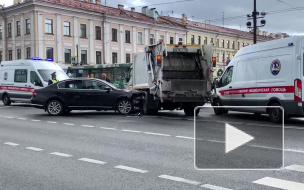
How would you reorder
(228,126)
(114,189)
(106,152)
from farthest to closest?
(106,152)
(114,189)
(228,126)

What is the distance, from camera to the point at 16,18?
1975 inches

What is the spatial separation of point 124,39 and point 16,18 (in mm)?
15380

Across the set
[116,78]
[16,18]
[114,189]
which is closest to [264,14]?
[116,78]

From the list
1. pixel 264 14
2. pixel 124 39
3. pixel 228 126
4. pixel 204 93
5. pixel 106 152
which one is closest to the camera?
pixel 228 126

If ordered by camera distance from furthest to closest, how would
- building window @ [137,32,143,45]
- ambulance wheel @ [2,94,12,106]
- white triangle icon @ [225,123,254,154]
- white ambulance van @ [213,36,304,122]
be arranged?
building window @ [137,32,143,45], ambulance wheel @ [2,94,12,106], white ambulance van @ [213,36,304,122], white triangle icon @ [225,123,254,154]

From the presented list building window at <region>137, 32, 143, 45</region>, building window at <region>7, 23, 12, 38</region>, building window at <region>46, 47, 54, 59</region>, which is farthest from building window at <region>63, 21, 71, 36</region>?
building window at <region>137, 32, 143, 45</region>

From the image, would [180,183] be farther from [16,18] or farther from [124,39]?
[124,39]

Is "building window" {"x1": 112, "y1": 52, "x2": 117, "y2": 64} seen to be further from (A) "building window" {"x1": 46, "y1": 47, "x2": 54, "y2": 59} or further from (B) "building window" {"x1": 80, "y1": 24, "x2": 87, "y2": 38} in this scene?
(A) "building window" {"x1": 46, "y1": 47, "x2": 54, "y2": 59}

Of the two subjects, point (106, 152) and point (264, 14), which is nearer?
point (106, 152)

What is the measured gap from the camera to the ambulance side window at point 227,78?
49.6 ft

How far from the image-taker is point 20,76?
72.5 ft

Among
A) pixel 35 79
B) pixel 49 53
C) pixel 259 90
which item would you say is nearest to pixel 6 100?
pixel 35 79

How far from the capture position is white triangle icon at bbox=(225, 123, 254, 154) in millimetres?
3829
